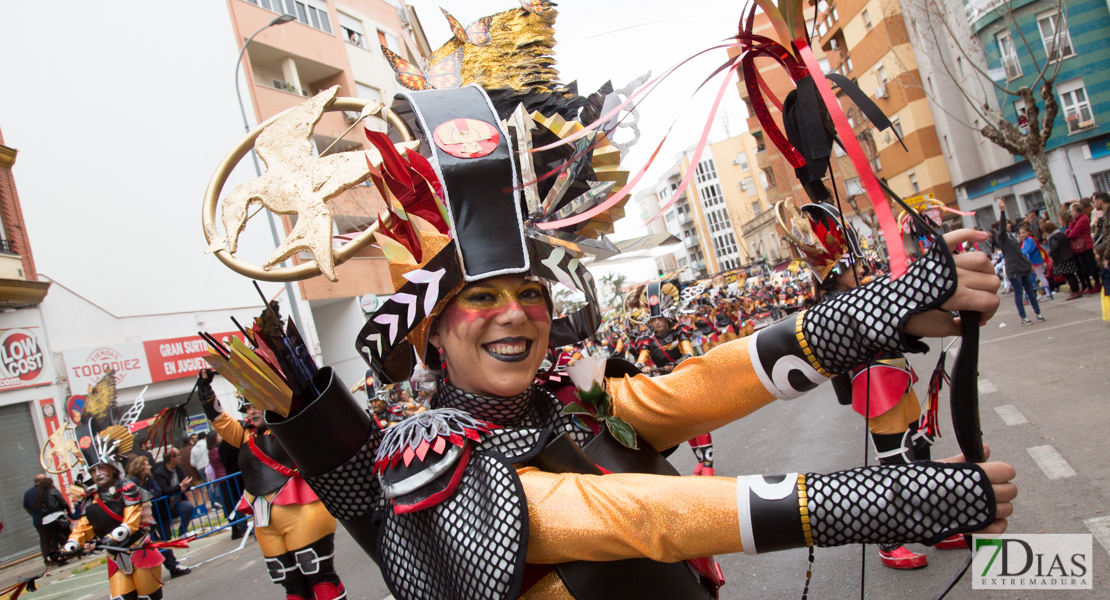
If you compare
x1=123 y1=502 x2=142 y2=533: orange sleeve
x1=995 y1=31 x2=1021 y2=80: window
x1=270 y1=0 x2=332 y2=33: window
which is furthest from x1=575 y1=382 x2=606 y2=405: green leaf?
x1=995 y1=31 x2=1021 y2=80: window

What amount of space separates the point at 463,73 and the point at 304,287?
18.8 metres

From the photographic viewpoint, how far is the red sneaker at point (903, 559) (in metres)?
4.17

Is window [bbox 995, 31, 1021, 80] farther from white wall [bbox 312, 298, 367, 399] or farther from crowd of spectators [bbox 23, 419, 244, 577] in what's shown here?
crowd of spectators [bbox 23, 419, 244, 577]

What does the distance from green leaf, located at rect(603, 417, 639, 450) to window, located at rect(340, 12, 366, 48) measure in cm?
2459

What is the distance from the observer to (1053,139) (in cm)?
2638

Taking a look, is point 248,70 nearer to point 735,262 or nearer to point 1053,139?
point 1053,139

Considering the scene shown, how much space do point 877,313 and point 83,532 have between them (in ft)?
24.9

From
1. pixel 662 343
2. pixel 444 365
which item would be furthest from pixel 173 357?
pixel 444 365

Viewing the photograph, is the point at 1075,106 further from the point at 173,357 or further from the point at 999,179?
the point at 173,357

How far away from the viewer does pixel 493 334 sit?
194cm

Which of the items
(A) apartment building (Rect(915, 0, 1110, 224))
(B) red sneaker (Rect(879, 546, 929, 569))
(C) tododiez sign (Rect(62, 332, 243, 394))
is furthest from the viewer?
(A) apartment building (Rect(915, 0, 1110, 224))

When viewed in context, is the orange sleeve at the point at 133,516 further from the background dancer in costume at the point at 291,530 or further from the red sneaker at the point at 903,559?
the red sneaker at the point at 903,559

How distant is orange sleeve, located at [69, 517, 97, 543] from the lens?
6.71 m

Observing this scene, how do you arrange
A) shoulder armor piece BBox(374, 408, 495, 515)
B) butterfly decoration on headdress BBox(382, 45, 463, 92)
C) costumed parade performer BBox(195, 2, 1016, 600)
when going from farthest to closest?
butterfly decoration on headdress BBox(382, 45, 463, 92)
shoulder armor piece BBox(374, 408, 495, 515)
costumed parade performer BBox(195, 2, 1016, 600)
